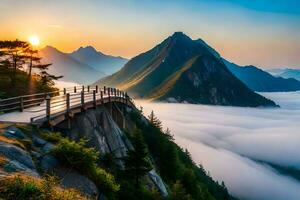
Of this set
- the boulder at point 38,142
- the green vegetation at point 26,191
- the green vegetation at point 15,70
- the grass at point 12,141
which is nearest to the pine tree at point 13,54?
the green vegetation at point 15,70

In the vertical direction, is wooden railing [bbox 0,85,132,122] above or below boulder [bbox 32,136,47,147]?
above

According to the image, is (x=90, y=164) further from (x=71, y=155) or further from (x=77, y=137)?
(x=77, y=137)

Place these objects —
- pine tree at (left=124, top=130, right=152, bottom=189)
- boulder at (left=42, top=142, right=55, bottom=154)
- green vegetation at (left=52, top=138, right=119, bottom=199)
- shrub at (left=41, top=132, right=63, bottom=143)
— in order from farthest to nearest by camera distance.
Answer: pine tree at (left=124, top=130, right=152, bottom=189) → shrub at (left=41, top=132, right=63, bottom=143) → boulder at (left=42, top=142, right=55, bottom=154) → green vegetation at (left=52, top=138, right=119, bottom=199)

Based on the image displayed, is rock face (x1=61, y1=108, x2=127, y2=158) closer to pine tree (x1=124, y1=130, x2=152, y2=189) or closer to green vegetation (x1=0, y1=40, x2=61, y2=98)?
pine tree (x1=124, y1=130, x2=152, y2=189)

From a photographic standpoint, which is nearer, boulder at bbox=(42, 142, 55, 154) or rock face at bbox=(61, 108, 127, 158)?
boulder at bbox=(42, 142, 55, 154)

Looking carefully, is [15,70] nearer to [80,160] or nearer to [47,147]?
[47,147]

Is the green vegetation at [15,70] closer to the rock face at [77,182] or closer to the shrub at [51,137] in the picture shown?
the shrub at [51,137]

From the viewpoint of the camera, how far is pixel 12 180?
39.7ft

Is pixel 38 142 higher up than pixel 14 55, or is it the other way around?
pixel 14 55

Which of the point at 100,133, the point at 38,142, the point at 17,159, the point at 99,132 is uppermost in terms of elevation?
the point at 38,142

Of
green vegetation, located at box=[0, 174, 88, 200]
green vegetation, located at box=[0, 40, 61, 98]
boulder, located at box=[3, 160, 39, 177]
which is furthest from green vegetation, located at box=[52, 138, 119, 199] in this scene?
green vegetation, located at box=[0, 40, 61, 98]

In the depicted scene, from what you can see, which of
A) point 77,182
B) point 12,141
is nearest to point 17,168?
point 77,182

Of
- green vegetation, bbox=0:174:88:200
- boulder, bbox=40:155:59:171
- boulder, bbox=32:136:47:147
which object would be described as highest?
boulder, bbox=32:136:47:147

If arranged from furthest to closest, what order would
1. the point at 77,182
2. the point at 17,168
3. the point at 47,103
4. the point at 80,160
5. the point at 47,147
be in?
the point at 47,103 < the point at 47,147 < the point at 80,160 < the point at 77,182 < the point at 17,168
